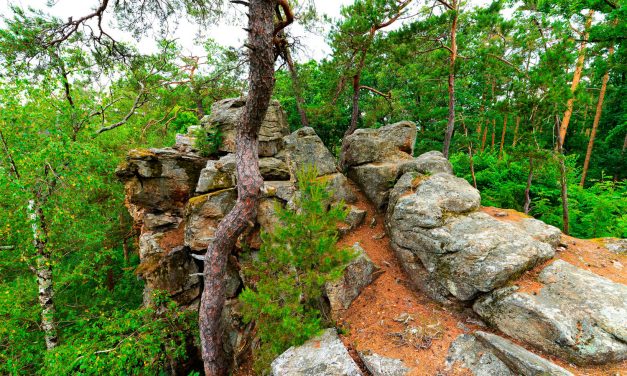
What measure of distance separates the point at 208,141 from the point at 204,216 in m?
3.35

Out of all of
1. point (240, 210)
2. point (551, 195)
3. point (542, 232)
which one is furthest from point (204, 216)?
point (551, 195)

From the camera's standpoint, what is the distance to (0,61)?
6.11 meters

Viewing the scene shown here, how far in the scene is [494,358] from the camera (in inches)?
141

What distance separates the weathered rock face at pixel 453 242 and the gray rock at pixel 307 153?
2.85 metres

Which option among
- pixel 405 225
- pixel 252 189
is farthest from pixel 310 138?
pixel 405 225

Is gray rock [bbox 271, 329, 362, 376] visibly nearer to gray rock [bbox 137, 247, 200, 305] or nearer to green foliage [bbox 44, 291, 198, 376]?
green foliage [bbox 44, 291, 198, 376]

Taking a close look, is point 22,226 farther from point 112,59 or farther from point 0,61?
point 112,59

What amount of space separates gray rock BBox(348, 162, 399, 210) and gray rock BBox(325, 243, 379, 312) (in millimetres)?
2449

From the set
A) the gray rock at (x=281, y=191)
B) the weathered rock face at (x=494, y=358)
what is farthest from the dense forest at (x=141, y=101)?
the weathered rock face at (x=494, y=358)

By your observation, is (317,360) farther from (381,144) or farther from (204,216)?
(381,144)

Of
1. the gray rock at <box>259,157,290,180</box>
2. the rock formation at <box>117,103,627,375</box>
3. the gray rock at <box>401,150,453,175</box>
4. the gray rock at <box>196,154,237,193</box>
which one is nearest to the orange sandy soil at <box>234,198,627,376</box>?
the rock formation at <box>117,103,627,375</box>

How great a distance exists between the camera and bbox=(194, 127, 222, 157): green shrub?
9273 mm

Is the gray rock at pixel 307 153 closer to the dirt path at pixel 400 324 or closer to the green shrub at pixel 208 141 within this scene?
the green shrub at pixel 208 141

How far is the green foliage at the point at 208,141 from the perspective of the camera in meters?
9.27
